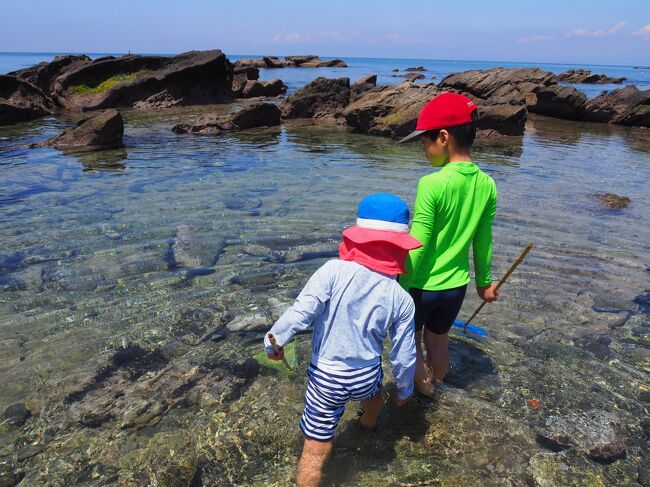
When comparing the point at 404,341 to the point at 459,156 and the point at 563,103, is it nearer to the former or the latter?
the point at 459,156

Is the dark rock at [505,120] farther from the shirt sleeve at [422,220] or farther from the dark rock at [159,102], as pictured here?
the dark rock at [159,102]

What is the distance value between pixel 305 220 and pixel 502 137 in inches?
572

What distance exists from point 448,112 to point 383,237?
3.28 feet

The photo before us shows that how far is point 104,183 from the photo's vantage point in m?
11.0

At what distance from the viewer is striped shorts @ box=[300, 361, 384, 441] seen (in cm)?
279

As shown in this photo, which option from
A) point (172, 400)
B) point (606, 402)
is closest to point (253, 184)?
point (172, 400)

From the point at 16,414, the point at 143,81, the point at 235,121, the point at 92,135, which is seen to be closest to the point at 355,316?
the point at 16,414

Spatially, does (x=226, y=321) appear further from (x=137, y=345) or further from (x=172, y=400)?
(x=172, y=400)

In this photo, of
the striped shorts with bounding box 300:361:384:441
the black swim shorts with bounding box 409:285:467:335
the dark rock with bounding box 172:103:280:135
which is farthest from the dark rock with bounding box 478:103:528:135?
the striped shorts with bounding box 300:361:384:441

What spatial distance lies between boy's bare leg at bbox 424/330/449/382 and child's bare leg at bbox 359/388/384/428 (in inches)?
23.4

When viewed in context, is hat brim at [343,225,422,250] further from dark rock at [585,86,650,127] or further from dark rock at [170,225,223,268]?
dark rock at [585,86,650,127]

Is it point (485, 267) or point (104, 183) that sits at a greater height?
point (485, 267)

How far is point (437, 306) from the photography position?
3387 millimetres

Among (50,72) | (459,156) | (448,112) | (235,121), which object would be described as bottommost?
(235,121)
